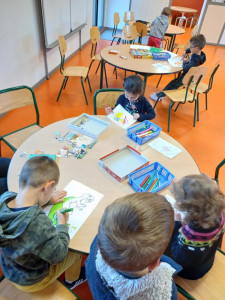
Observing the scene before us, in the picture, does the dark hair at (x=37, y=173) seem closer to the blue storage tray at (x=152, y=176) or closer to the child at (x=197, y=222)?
the blue storage tray at (x=152, y=176)

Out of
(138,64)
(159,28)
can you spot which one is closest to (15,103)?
(138,64)

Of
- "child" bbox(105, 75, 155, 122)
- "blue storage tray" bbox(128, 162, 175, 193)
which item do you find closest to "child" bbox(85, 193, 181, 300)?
"blue storage tray" bbox(128, 162, 175, 193)

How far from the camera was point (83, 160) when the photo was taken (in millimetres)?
1578

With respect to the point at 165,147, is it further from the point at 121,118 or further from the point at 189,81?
the point at 189,81

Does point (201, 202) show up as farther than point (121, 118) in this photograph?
No

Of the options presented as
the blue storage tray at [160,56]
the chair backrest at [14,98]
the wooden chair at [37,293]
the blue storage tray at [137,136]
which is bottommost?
the wooden chair at [37,293]

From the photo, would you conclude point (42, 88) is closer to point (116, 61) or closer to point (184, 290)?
point (116, 61)

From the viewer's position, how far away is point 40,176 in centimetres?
113

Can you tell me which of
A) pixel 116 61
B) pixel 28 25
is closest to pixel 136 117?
pixel 116 61

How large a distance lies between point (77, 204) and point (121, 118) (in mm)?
981

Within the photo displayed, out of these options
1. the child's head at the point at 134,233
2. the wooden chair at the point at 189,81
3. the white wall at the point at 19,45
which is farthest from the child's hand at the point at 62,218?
the white wall at the point at 19,45

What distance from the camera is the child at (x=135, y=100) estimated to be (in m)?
2.10

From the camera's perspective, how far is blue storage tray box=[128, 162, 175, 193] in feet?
4.54

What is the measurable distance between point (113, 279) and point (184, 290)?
2.12 feet
